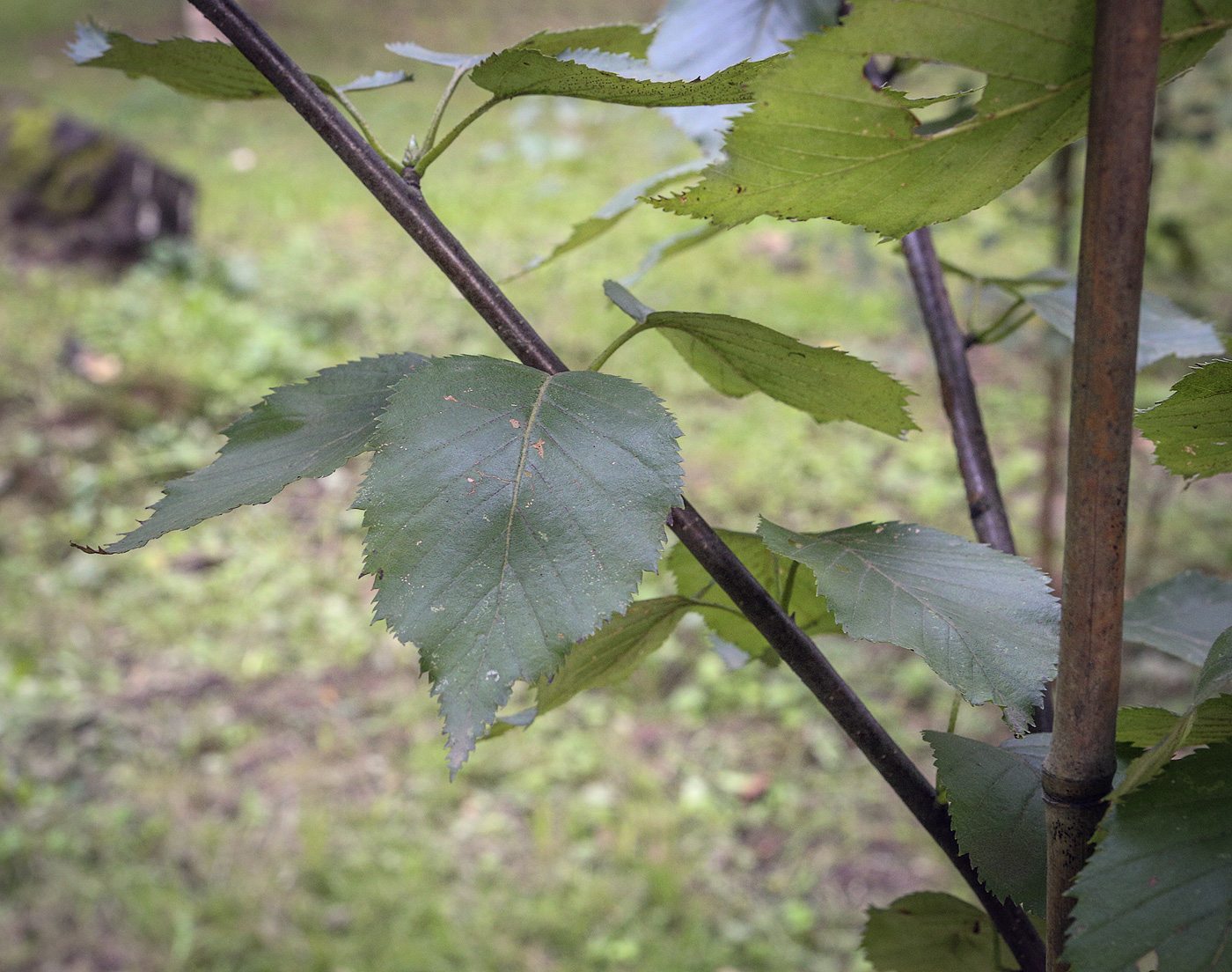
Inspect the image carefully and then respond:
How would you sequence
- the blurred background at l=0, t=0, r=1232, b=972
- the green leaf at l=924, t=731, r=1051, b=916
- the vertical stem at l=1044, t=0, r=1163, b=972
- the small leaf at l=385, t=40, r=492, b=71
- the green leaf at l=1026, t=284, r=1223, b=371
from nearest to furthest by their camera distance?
the vertical stem at l=1044, t=0, r=1163, b=972 < the green leaf at l=924, t=731, r=1051, b=916 < the small leaf at l=385, t=40, r=492, b=71 < the green leaf at l=1026, t=284, r=1223, b=371 < the blurred background at l=0, t=0, r=1232, b=972

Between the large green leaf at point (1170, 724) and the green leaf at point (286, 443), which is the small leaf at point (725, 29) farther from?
the large green leaf at point (1170, 724)

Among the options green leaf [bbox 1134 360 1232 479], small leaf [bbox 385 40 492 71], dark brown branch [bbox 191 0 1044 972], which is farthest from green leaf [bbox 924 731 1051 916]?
small leaf [bbox 385 40 492 71]

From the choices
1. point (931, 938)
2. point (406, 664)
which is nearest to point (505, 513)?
point (931, 938)

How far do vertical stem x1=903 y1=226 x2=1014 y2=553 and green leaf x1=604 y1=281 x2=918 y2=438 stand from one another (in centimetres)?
9

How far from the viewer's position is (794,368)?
36 cm

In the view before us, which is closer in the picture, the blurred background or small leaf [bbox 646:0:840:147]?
small leaf [bbox 646:0:840:147]

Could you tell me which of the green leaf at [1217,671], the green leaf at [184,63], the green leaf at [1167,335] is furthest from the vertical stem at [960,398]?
the green leaf at [184,63]

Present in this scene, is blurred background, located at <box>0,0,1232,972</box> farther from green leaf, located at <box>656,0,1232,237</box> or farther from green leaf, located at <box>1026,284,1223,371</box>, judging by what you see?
green leaf, located at <box>1026,284,1223,371</box>

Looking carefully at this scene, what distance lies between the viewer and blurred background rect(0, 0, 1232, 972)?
5.64 feet

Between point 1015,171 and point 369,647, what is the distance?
2.29 metres

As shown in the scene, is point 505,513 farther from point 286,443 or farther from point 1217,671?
point 1217,671

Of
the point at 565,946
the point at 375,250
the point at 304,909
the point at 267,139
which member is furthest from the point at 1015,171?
the point at 267,139

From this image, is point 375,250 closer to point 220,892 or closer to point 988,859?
point 220,892

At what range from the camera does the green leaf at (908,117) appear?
230mm
